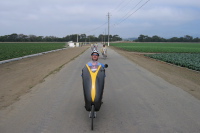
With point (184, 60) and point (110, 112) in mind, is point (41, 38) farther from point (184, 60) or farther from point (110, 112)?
point (110, 112)

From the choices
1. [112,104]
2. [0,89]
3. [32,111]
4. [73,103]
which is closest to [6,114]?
[32,111]

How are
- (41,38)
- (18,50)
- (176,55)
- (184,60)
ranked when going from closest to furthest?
(184,60)
(176,55)
(18,50)
(41,38)

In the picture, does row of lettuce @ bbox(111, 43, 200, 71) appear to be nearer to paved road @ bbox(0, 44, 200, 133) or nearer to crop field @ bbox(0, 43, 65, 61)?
paved road @ bbox(0, 44, 200, 133)

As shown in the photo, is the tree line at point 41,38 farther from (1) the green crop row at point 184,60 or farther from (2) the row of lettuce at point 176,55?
(1) the green crop row at point 184,60

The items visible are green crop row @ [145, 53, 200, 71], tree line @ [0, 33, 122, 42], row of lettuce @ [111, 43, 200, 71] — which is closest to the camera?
green crop row @ [145, 53, 200, 71]

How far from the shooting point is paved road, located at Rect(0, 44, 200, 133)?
4.80 m

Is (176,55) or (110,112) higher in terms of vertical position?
(110,112)

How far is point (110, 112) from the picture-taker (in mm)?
5918

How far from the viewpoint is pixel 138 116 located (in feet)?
18.2

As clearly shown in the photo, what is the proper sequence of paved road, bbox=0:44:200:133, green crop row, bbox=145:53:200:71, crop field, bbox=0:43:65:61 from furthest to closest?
crop field, bbox=0:43:65:61, green crop row, bbox=145:53:200:71, paved road, bbox=0:44:200:133

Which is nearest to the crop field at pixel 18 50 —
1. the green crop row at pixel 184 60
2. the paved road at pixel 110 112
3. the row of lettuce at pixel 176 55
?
the green crop row at pixel 184 60

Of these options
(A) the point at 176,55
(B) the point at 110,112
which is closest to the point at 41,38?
(A) the point at 176,55

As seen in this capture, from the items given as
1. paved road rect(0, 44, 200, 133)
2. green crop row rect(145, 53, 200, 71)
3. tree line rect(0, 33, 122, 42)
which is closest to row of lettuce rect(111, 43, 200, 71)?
green crop row rect(145, 53, 200, 71)

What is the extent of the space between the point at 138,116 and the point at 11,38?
137 m
